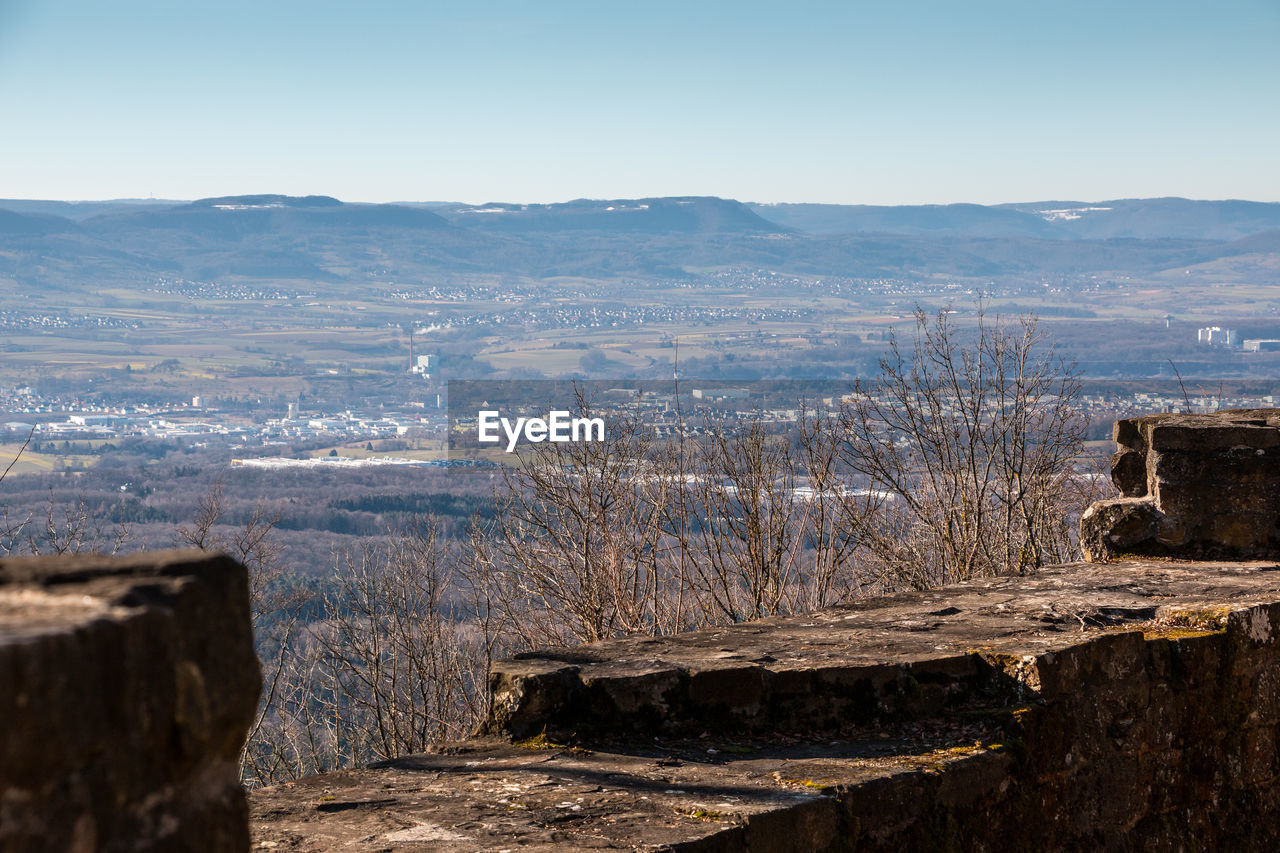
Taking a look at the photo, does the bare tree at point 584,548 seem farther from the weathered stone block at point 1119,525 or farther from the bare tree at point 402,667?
the weathered stone block at point 1119,525

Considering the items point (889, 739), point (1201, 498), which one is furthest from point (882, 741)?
point (1201, 498)

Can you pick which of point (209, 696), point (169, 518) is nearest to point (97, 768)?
point (209, 696)

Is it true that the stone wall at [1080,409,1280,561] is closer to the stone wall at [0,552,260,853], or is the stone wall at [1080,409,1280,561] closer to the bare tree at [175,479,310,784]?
the stone wall at [0,552,260,853]

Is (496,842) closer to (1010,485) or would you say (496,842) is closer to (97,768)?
(97,768)

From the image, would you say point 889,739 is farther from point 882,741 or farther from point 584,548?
point 584,548

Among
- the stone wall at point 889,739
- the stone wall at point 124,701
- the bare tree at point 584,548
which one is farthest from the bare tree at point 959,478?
the stone wall at point 124,701

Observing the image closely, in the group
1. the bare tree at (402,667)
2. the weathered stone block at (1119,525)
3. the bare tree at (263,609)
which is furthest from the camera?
the bare tree at (402,667)

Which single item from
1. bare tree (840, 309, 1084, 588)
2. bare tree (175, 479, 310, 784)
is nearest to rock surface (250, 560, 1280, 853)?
bare tree (840, 309, 1084, 588)
